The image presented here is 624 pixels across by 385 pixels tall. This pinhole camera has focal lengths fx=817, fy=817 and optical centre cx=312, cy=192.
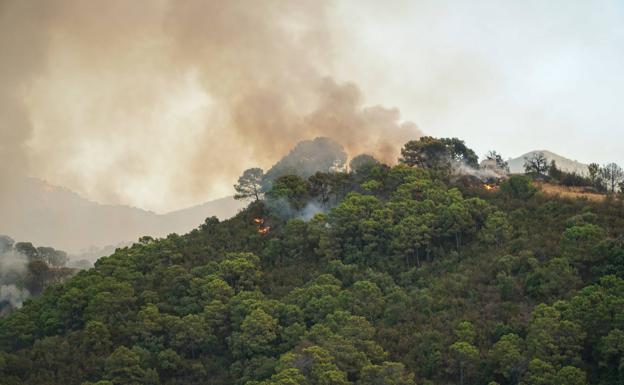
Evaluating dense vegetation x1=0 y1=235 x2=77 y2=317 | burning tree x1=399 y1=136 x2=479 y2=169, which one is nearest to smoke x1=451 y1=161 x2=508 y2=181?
burning tree x1=399 y1=136 x2=479 y2=169

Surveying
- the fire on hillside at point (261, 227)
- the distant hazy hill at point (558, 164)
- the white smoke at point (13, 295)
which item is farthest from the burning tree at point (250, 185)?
the distant hazy hill at point (558, 164)

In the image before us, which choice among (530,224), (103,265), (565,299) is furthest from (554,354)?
(103,265)

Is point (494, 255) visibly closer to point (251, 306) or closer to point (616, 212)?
point (616, 212)

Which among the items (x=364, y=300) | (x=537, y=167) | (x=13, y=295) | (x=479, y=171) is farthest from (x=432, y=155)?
(x=13, y=295)

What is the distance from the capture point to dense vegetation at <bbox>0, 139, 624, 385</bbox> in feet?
176

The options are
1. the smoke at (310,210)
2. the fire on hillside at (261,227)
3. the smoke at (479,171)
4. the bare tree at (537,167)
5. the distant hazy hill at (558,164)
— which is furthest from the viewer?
the distant hazy hill at (558,164)

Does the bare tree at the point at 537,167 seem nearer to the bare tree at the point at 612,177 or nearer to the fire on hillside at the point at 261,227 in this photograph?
the bare tree at the point at 612,177

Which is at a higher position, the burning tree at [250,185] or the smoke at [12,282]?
Result: the burning tree at [250,185]

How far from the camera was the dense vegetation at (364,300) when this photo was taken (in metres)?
53.8

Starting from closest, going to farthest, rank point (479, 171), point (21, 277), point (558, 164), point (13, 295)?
1. point (479, 171)
2. point (13, 295)
3. point (21, 277)
4. point (558, 164)

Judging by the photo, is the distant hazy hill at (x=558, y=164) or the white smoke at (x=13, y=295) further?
the distant hazy hill at (x=558, y=164)

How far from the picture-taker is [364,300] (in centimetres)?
6400

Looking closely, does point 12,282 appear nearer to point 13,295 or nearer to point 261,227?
point 13,295

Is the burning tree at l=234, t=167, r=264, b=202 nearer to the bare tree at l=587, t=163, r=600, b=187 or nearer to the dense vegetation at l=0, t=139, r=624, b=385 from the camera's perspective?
the dense vegetation at l=0, t=139, r=624, b=385
